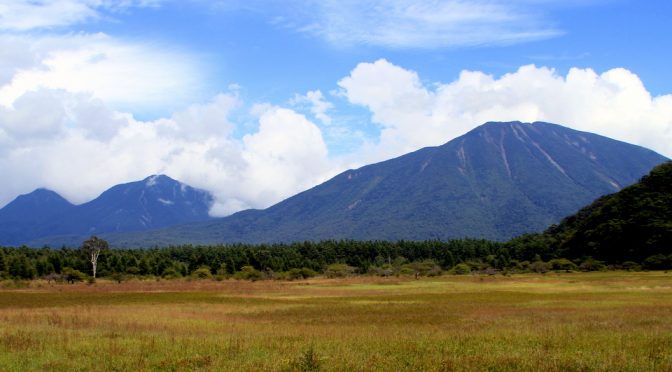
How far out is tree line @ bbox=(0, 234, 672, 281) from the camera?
4183 inches

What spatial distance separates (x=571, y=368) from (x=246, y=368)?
829cm

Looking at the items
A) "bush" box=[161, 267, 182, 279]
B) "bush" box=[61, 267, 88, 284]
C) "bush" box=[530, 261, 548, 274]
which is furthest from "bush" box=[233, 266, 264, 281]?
"bush" box=[530, 261, 548, 274]

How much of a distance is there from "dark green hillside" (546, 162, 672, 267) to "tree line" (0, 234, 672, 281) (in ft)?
8.74

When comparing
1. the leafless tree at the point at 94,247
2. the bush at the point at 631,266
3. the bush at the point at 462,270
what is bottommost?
the bush at the point at 462,270

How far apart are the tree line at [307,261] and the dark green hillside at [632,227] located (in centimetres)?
266

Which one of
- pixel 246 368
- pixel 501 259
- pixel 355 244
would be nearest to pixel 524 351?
pixel 246 368

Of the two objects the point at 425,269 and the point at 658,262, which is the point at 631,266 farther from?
the point at 425,269

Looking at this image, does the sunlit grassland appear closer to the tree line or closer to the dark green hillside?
the tree line

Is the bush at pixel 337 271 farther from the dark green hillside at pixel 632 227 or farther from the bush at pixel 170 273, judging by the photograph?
the dark green hillside at pixel 632 227

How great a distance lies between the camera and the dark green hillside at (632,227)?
104 metres

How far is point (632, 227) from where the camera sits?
110 meters

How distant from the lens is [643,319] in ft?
88.4

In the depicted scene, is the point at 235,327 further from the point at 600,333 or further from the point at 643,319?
Answer: the point at 643,319

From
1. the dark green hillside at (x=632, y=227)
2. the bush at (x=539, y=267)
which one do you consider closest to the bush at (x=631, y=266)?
the dark green hillside at (x=632, y=227)
